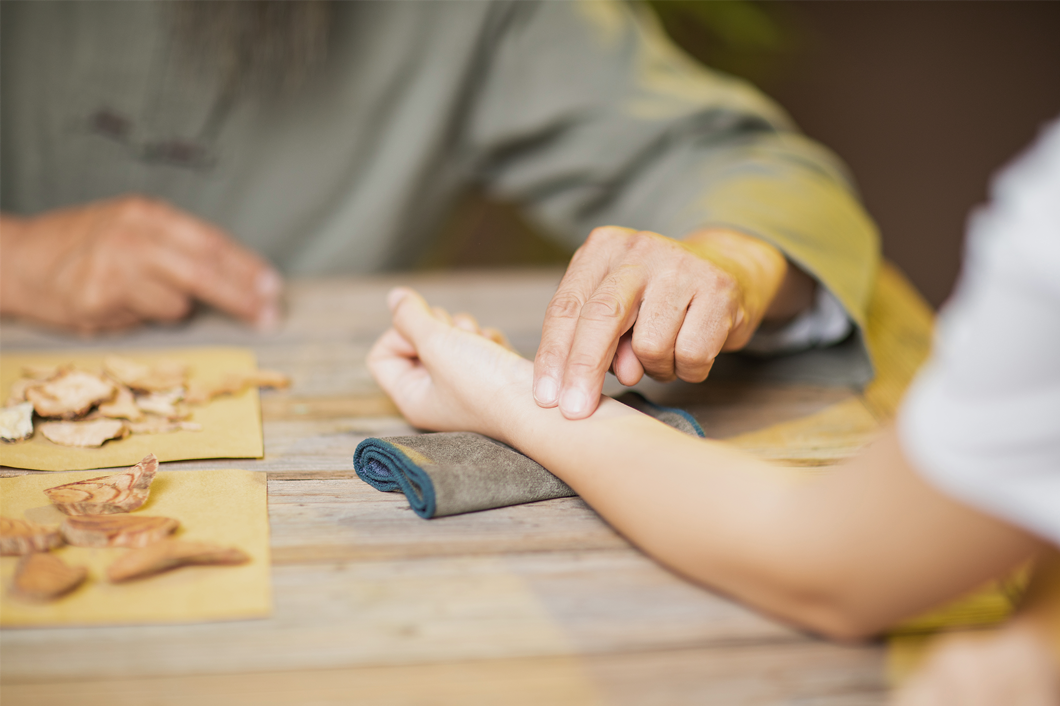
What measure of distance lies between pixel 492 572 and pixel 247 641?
0.51 ft

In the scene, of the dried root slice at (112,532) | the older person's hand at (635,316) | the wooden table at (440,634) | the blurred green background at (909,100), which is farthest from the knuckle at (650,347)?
the blurred green background at (909,100)

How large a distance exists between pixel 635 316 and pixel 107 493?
423 millimetres

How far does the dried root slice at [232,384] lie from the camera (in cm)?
77

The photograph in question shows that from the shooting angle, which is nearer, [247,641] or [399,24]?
[247,641]

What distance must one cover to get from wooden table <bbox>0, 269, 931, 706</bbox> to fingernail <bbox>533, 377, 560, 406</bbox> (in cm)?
8

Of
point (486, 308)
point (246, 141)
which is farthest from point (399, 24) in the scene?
point (486, 308)

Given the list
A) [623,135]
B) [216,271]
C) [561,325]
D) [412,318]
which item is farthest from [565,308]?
[623,135]

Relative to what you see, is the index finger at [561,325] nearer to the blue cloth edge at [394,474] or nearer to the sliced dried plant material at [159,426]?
the blue cloth edge at [394,474]

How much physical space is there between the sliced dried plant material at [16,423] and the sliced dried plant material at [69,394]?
12 millimetres

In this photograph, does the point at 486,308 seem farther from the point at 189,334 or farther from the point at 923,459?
the point at 923,459

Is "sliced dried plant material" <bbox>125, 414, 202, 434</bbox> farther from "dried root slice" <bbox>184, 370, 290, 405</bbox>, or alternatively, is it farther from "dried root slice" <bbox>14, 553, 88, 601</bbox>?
"dried root slice" <bbox>14, 553, 88, 601</bbox>

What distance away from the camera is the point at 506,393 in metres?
0.66

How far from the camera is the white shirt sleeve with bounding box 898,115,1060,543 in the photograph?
0.34 m

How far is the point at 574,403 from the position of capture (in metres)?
0.62
